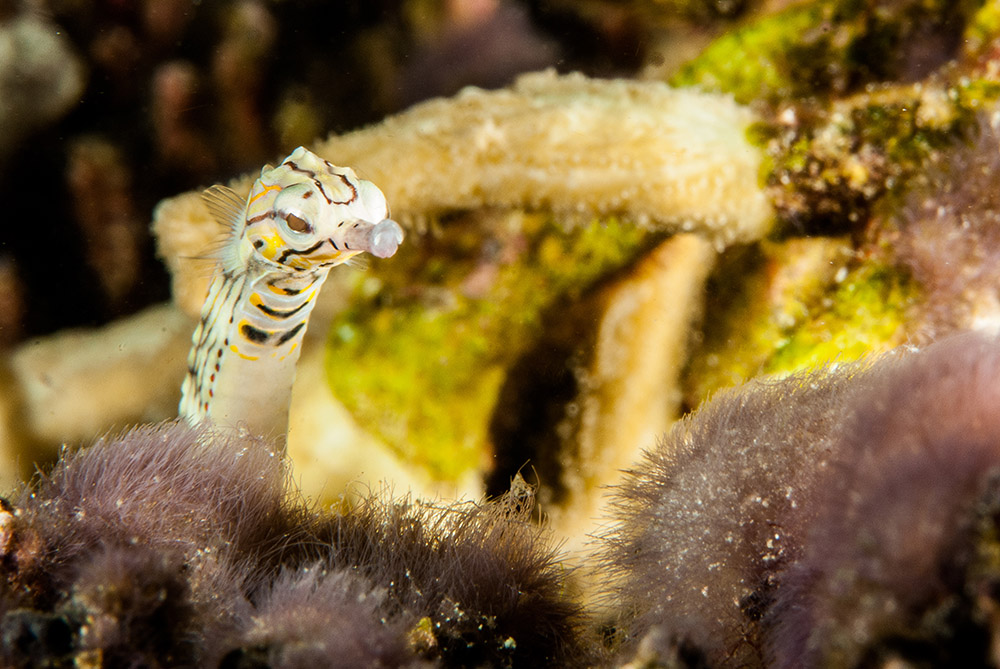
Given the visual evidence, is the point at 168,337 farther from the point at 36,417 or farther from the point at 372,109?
the point at 372,109

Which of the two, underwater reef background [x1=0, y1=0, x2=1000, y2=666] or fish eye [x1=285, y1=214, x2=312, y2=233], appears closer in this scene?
underwater reef background [x1=0, y1=0, x2=1000, y2=666]

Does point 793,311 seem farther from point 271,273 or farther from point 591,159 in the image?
point 271,273

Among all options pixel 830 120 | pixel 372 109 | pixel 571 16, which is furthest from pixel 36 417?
pixel 830 120

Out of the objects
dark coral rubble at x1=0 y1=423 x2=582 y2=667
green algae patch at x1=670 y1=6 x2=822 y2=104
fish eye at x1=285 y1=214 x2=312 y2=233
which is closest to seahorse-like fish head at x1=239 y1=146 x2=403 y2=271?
fish eye at x1=285 y1=214 x2=312 y2=233

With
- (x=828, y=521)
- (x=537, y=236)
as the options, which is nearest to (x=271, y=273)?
(x=537, y=236)

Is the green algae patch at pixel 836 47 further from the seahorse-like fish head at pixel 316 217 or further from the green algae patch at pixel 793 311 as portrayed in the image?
the seahorse-like fish head at pixel 316 217

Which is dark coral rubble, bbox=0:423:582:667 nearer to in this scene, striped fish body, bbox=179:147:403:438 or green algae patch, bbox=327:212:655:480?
striped fish body, bbox=179:147:403:438

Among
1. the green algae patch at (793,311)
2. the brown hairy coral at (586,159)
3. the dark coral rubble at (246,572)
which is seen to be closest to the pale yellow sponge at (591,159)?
the brown hairy coral at (586,159)
